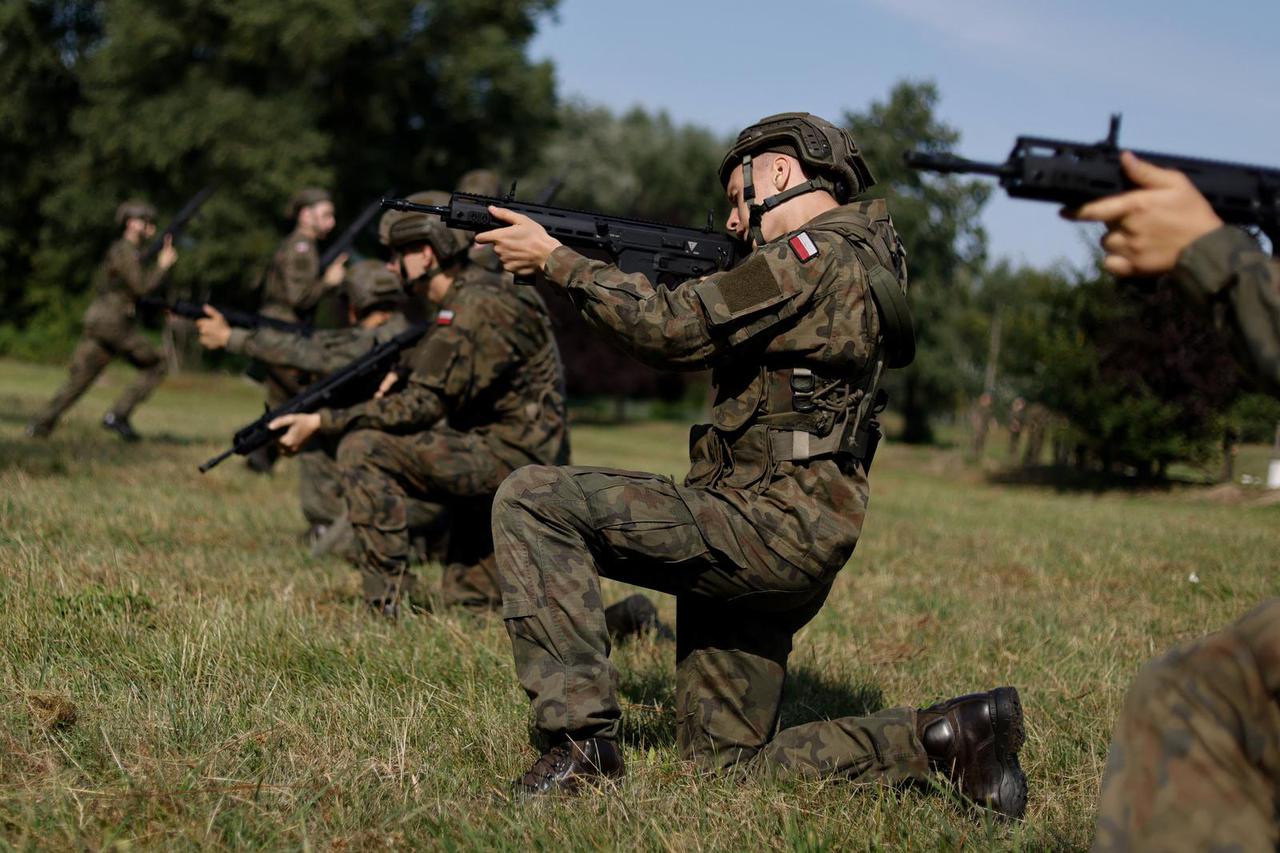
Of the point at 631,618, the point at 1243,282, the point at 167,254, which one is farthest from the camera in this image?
the point at 167,254

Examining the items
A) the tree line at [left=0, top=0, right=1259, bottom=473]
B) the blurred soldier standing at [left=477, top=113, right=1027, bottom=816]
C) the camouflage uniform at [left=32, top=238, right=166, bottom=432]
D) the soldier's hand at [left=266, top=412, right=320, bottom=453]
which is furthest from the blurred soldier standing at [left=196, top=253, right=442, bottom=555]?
the tree line at [left=0, top=0, right=1259, bottom=473]

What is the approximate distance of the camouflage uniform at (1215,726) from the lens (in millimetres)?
2475

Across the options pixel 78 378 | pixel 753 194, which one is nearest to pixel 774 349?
pixel 753 194

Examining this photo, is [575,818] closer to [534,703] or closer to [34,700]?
[534,703]

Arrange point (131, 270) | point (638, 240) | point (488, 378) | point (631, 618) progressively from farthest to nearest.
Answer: point (131, 270) → point (488, 378) → point (631, 618) → point (638, 240)

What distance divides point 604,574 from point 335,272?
9093mm

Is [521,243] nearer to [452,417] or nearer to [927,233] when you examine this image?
[452,417]

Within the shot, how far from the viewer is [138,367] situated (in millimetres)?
14922

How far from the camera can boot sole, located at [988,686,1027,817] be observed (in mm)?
4055

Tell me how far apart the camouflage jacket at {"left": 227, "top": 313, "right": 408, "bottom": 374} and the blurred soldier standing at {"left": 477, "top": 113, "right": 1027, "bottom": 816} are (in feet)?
16.2

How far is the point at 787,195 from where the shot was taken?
4.40m

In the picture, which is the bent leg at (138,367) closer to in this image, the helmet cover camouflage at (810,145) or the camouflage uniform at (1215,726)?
the helmet cover camouflage at (810,145)

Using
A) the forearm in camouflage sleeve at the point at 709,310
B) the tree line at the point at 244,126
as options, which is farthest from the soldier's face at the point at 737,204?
the tree line at the point at 244,126

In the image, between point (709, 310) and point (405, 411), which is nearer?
point (709, 310)
